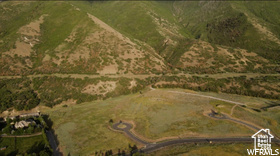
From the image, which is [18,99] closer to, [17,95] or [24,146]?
[17,95]

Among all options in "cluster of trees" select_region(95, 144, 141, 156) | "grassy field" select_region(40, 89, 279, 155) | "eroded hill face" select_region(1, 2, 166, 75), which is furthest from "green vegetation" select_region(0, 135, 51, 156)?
"eroded hill face" select_region(1, 2, 166, 75)

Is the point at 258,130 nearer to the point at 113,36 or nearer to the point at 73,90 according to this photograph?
the point at 73,90

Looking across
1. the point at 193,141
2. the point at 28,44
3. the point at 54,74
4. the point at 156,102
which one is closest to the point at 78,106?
the point at 54,74

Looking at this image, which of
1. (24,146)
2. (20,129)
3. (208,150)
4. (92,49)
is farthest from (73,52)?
(208,150)

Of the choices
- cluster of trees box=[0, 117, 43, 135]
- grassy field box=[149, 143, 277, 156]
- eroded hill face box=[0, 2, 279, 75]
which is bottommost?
grassy field box=[149, 143, 277, 156]

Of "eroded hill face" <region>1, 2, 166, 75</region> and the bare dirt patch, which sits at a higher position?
"eroded hill face" <region>1, 2, 166, 75</region>

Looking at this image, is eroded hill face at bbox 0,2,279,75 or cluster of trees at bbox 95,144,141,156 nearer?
cluster of trees at bbox 95,144,141,156

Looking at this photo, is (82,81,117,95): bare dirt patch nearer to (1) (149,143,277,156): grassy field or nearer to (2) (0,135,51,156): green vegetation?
(2) (0,135,51,156): green vegetation

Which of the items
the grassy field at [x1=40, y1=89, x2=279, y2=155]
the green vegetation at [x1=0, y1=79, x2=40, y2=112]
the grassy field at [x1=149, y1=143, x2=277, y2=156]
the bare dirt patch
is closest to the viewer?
the grassy field at [x1=149, y1=143, x2=277, y2=156]

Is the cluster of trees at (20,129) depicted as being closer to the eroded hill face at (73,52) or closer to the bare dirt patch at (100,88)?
the bare dirt patch at (100,88)
